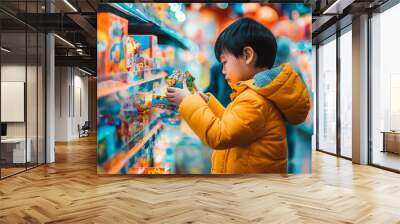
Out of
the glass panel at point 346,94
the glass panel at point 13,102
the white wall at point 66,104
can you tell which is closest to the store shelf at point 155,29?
the glass panel at point 13,102

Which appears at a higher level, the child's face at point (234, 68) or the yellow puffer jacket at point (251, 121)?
the child's face at point (234, 68)

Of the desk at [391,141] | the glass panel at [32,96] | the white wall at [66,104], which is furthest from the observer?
the white wall at [66,104]

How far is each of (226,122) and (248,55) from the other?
47.0 inches

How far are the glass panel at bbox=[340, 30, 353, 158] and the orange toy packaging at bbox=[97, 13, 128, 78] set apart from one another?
5440 millimetres

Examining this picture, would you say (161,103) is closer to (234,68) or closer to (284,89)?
(234,68)

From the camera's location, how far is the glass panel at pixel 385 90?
283 inches

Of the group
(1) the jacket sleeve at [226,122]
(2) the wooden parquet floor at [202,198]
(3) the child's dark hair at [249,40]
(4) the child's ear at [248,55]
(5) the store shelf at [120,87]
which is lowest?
(2) the wooden parquet floor at [202,198]

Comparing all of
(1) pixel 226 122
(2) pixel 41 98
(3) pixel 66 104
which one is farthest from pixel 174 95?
(3) pixel 66 104

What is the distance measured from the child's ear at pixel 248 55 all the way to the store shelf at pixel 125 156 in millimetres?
1830

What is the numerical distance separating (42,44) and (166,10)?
3.25 meters

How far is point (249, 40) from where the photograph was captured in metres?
6.39

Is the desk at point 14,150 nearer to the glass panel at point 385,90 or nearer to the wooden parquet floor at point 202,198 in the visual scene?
the wooden parquet floor at point 202,198

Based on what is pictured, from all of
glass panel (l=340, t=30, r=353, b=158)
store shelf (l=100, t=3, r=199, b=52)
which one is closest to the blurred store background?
store shelf (l=100, t=3, r=199, b=52)

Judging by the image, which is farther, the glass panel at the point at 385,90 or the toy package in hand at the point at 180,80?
the glass panel at the point at 385,90
